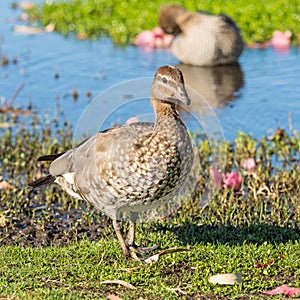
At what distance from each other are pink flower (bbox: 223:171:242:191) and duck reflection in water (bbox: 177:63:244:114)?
200 centimetres

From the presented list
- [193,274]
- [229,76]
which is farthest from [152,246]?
[229,76]

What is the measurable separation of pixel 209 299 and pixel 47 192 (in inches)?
102

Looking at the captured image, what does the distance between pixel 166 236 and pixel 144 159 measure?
1.18 meters

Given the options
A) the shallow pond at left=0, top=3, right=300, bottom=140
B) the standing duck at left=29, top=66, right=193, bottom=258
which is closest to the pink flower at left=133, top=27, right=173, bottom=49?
the shallow pond at left=0, top=3, right=300, bottom=140

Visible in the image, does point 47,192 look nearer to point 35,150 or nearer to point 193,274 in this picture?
point 35,150

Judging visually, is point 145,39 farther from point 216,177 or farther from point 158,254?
point 158,254

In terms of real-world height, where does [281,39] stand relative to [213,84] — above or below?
above

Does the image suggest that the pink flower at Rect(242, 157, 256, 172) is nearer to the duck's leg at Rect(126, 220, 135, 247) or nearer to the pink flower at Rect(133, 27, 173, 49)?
the duck's leg at Rect(126, 220, 135, 247)

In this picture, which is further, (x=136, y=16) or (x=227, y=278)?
(x=136, y=16)

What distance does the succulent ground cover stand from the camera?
4754mm

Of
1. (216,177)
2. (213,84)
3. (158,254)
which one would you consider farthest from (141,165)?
(213,84)

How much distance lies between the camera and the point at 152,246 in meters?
5.52

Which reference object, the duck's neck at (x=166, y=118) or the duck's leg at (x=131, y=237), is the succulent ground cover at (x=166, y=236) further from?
the duck's neck at (x=166, y=118)

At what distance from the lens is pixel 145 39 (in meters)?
11.8
